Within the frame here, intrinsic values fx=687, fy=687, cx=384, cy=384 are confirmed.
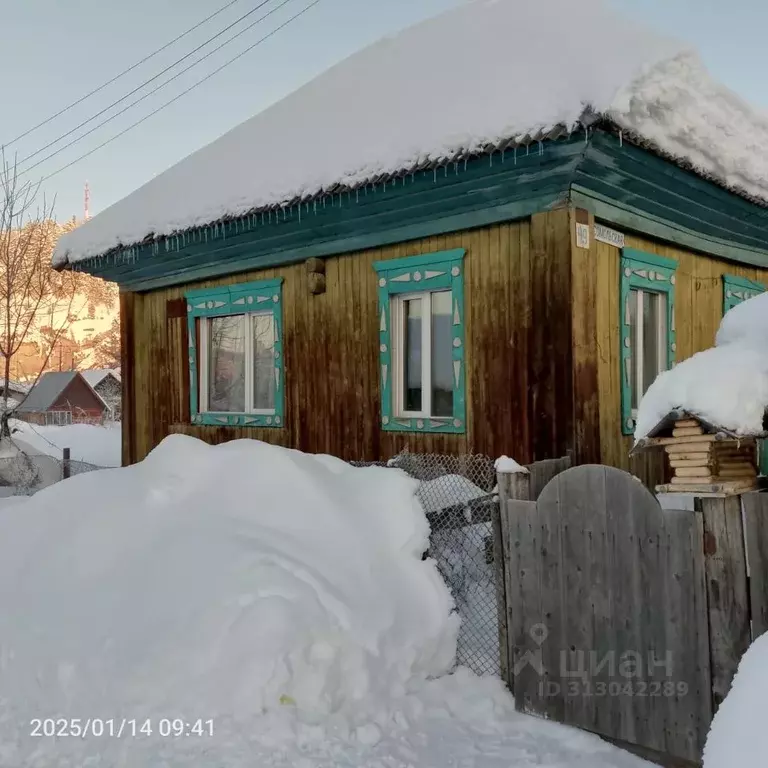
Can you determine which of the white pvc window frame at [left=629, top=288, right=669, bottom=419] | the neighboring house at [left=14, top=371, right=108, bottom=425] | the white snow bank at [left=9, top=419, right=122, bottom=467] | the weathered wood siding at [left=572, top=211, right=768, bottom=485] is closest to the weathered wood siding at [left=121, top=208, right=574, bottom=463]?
the weathered wood siding at [left=572, top=211, right=768, bottom=485]

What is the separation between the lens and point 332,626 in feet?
12.5

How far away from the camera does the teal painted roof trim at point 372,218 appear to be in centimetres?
549

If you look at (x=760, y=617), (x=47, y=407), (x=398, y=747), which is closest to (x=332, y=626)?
(x=398, y=747)

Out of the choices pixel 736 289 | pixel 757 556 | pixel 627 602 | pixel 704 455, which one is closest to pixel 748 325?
pixel 704 455

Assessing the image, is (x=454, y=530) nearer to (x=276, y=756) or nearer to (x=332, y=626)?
(x=332, y=626)

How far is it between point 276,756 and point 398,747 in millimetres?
586

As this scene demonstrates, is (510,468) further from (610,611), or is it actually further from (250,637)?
(250,637)

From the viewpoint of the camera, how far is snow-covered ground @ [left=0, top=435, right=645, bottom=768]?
11.1 feet

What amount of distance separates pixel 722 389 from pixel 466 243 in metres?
3.57

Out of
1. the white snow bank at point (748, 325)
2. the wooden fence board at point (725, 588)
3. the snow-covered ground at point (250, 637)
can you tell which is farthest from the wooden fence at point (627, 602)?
the white snow bank at point (748, 325)

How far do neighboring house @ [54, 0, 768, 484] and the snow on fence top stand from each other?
3 cm

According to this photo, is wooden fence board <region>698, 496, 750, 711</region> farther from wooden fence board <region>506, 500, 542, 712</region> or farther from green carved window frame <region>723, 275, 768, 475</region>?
green carved window frame <region>723, 275, 768, 475</region>

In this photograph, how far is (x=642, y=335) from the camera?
6.74 meters

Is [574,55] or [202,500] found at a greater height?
[574,55]
